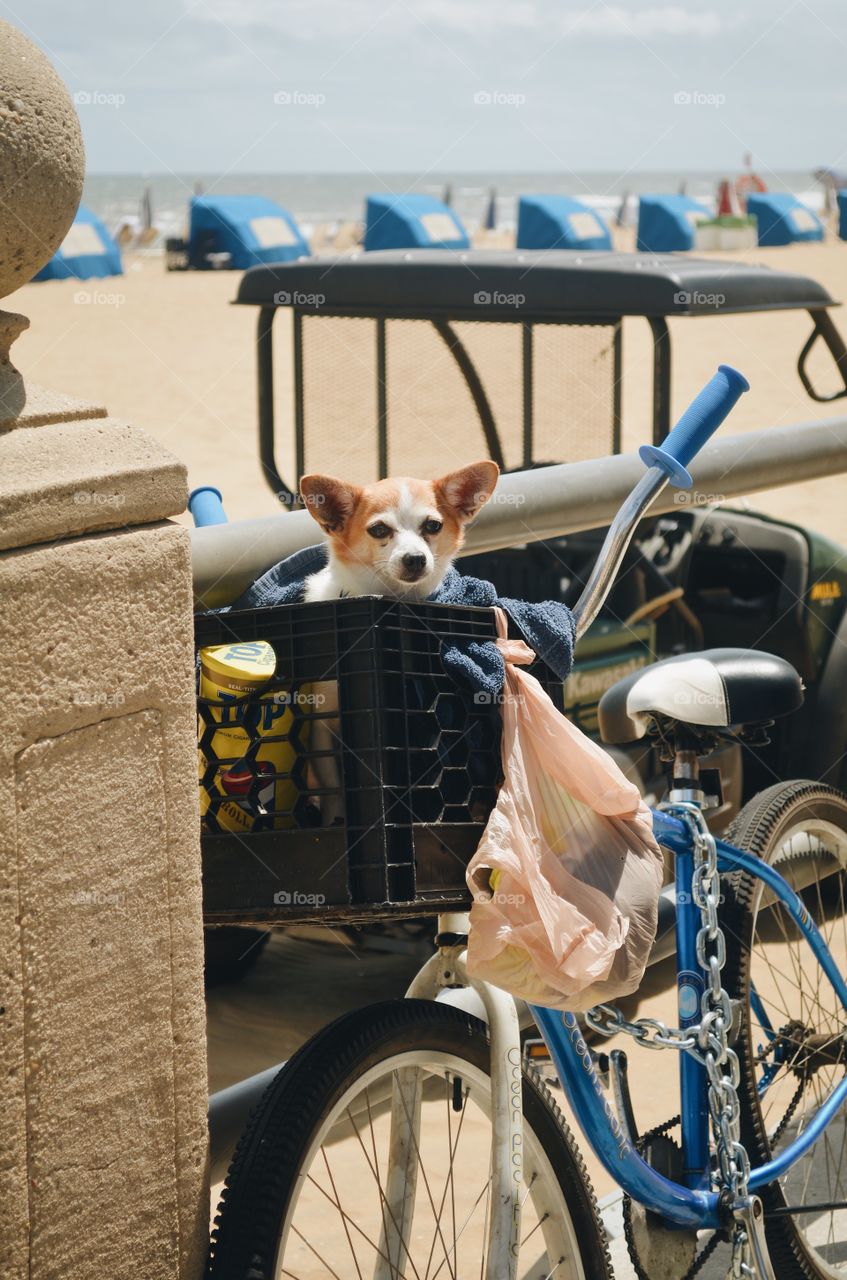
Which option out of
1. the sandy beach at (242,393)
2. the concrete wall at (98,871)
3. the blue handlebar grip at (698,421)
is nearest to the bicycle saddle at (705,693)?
the blue handlebar grip at (698,421)

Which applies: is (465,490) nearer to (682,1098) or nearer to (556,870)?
(556,870)

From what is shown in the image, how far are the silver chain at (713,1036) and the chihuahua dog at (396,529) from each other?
65 centimetres

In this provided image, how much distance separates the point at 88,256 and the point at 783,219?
60.6 feet

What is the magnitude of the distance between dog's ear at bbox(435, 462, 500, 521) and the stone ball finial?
1.09 meters

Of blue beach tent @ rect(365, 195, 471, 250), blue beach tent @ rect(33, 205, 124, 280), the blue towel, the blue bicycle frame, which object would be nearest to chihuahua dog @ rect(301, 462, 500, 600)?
the blue towel

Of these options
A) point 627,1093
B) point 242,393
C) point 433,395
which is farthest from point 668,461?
point 242,393

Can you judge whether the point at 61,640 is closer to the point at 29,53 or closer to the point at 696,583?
the point at 29,53

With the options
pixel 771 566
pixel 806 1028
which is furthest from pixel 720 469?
pixel 771 566

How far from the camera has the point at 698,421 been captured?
2.18 metres

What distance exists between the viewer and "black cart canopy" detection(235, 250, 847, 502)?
5039 mm

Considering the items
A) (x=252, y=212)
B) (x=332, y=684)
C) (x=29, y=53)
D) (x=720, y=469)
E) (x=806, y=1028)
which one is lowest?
(x=806, y=1028)

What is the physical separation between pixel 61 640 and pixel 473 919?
26.4 inches

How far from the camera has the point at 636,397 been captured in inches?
599

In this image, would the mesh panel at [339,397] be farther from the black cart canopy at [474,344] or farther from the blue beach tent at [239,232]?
the blue beach tent at [239,232]
